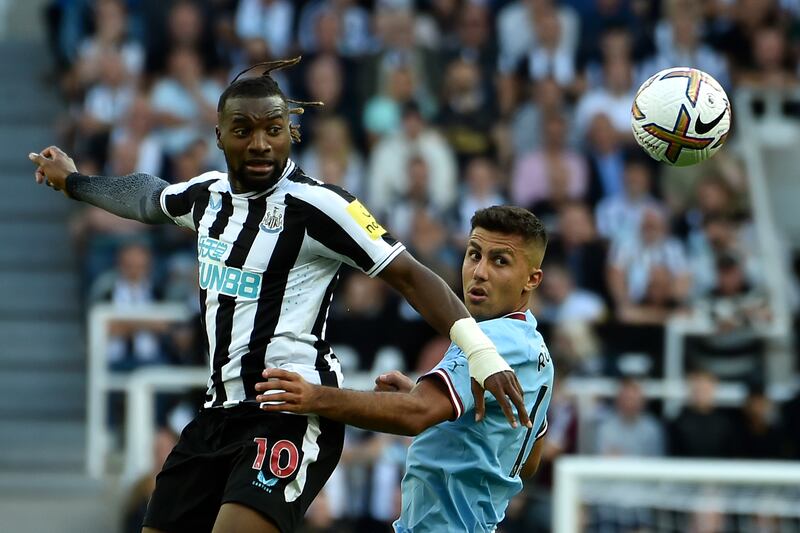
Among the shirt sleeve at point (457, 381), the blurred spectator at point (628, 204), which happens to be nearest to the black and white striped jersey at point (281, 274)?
the shirt sleeve at point (457, 381)

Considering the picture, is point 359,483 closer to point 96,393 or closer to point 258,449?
point 96,393

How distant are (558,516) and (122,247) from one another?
4373 mm

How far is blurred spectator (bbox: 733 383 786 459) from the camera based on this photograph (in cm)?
1051

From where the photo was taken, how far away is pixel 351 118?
42.0ft

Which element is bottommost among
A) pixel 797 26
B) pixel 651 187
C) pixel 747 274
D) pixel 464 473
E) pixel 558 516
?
pixel 558 516

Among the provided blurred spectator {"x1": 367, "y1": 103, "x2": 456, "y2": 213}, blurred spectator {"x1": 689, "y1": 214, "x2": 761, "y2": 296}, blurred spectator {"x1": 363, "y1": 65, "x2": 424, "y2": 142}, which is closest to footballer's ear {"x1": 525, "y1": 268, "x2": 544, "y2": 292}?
blurred spectator {"x1": 689, "y1": 214, "x2": 761, "y2": 296}

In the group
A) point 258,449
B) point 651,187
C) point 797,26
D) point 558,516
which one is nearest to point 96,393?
point 558,516

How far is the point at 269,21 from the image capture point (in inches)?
543

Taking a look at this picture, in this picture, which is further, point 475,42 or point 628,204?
point 475,42

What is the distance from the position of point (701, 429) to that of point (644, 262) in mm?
1717

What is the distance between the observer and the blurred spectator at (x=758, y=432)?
10.5 m

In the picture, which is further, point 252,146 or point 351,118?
point 351,118

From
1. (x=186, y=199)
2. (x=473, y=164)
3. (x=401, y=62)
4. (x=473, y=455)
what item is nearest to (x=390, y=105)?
(x=401, y=62)

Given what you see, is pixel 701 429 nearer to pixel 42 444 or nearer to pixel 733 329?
pixel 733 329
